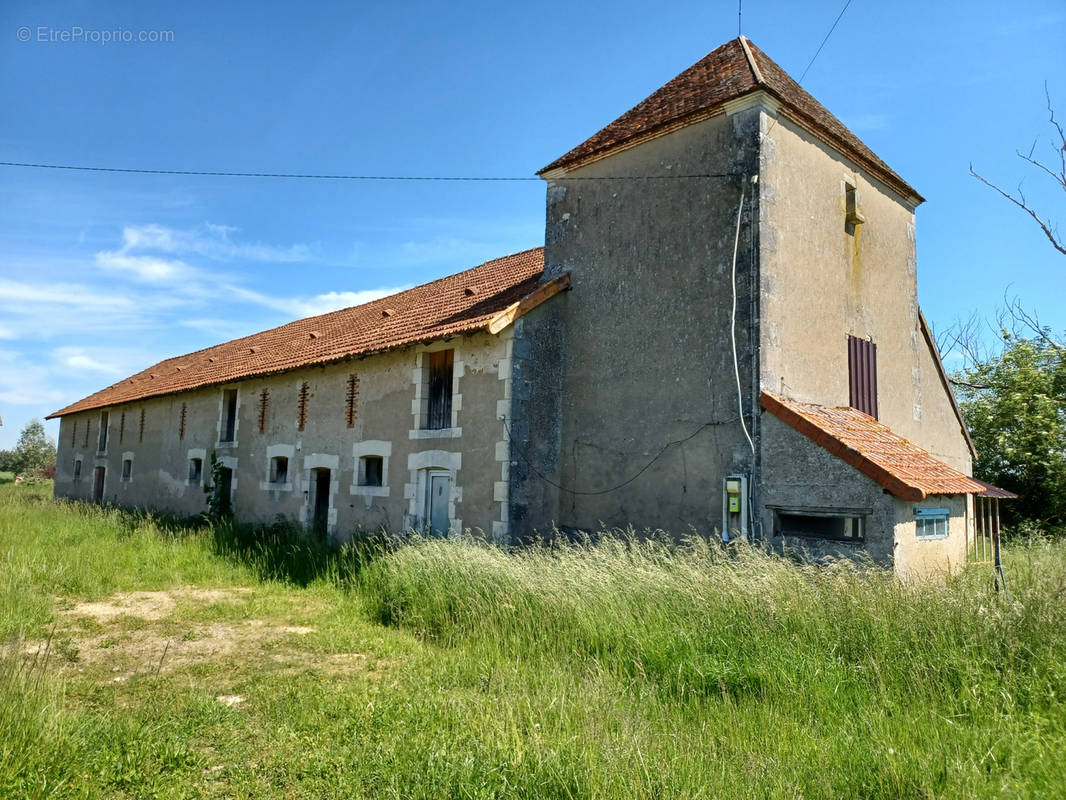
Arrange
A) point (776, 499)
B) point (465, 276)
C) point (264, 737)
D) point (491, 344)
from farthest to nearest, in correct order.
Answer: point (465, 276) < point (491, 344) < point (776, 499) < point (264, 737)

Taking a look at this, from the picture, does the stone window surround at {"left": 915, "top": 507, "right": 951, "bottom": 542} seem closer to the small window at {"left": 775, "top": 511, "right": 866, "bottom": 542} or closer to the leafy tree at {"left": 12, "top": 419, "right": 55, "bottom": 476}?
the small window at {"left": 775, "top": 511, "right": 866, "bottom": 542}

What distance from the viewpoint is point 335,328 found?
55.3 ft

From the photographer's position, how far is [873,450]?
307 inches

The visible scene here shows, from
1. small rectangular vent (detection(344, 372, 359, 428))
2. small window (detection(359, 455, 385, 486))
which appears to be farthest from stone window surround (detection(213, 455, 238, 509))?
small window (detection(359, 455, 385, 486))

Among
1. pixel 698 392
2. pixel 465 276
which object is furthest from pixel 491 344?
pixel 465 276

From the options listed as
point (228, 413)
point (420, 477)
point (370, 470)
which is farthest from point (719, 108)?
point (228, 413)

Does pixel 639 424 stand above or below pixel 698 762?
above

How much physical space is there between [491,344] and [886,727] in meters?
7.54

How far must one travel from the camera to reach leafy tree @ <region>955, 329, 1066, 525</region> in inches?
567

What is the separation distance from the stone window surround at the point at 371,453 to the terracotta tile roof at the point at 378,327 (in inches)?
65.6

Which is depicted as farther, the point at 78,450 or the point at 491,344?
the point at 78,450

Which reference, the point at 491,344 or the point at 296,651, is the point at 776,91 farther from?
the point at 296,651

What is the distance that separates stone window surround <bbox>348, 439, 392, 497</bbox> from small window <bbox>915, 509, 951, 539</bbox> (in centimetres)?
810

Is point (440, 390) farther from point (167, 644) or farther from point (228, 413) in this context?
point (228, 413)
